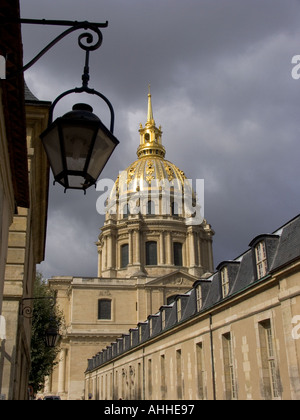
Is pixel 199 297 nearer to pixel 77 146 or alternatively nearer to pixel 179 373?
pixel 179 373

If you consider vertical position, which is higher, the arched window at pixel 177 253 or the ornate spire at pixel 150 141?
Result: the ornate spire at pixel 150 141

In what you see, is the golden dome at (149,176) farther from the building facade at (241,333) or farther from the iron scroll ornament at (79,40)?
the iron scroll ornament at (79,40)

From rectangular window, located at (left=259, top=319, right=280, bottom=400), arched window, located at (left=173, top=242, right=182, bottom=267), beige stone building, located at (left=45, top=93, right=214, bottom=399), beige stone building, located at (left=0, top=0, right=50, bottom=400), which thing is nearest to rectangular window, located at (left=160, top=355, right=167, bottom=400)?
beige stone building, located at (left=0, top=0, right=50, bottom=400)

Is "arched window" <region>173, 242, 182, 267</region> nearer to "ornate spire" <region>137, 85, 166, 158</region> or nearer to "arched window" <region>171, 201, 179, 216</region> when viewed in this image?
"arched window" <region>171, 201, 179, 216</region>

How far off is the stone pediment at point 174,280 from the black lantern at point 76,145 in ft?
201

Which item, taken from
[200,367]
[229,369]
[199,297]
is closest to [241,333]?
[229,369]

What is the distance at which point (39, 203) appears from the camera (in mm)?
16406

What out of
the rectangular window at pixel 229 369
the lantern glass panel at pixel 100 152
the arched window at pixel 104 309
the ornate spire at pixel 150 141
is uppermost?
the ornate spire at pixel 150 141

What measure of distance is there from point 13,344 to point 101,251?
6713cm

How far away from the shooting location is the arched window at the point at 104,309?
64.9 m

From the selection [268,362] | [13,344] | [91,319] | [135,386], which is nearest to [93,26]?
[13,344]

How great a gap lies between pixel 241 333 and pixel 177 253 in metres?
55.3

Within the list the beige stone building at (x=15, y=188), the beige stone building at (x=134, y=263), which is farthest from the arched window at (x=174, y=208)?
the beige stone building at (x=15, y=188)
